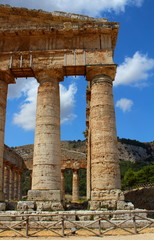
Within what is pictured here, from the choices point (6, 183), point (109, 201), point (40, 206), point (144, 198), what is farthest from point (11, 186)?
point (109, 201)

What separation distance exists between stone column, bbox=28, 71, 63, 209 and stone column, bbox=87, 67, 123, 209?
6.95 ft

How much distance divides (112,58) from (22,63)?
230 inches

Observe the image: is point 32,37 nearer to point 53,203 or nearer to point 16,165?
point 53,203

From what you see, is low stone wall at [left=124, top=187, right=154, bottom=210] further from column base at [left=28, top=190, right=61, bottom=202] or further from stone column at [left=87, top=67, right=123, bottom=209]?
column base at [left=28, top=190, right=61, bottom=202]

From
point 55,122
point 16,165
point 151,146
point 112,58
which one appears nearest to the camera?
point 55,122

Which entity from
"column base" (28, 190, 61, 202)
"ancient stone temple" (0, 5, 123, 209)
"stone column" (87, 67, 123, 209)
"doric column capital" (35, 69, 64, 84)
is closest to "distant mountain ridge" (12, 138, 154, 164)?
"ancient stone temple" (0, 5, 123, 209)

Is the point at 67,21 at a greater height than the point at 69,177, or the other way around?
the point at 67,21

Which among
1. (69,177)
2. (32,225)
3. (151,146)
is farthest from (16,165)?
(151,146)

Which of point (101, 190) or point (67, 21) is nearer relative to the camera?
point (101, 190)

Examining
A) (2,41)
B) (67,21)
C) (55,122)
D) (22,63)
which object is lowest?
(55,122)

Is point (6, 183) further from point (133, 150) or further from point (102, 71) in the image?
point (133, 150)

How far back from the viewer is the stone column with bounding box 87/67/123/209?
41.5 ft

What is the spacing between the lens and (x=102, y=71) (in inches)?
595

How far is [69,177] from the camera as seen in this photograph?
Result: 2709 inches
